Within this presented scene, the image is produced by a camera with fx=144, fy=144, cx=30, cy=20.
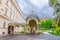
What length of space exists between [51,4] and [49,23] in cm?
8934

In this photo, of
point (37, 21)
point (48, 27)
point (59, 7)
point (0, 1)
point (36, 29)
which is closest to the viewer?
point (59, 7)

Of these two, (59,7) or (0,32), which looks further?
(0,32)

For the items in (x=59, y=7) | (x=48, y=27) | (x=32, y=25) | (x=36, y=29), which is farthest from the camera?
(x=48, y=27)

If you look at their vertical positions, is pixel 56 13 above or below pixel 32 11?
below

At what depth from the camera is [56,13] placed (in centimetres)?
1530

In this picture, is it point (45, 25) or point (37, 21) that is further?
point (45, 25)

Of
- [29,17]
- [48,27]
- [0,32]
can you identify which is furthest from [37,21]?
[48,27]

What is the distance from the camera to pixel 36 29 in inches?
1816

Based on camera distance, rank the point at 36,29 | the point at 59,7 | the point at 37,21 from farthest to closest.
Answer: the point at 36,29
the point at 37,21
the point at 59,7

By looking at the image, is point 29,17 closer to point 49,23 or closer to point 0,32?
point 0,32

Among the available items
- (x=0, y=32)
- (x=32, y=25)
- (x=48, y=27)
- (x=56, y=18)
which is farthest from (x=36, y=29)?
(x=48, y=27)

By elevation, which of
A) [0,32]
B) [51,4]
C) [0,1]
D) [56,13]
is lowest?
[0,32]

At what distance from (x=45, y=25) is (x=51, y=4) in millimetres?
89842

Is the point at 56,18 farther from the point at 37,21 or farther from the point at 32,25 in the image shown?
the point at 32,25
